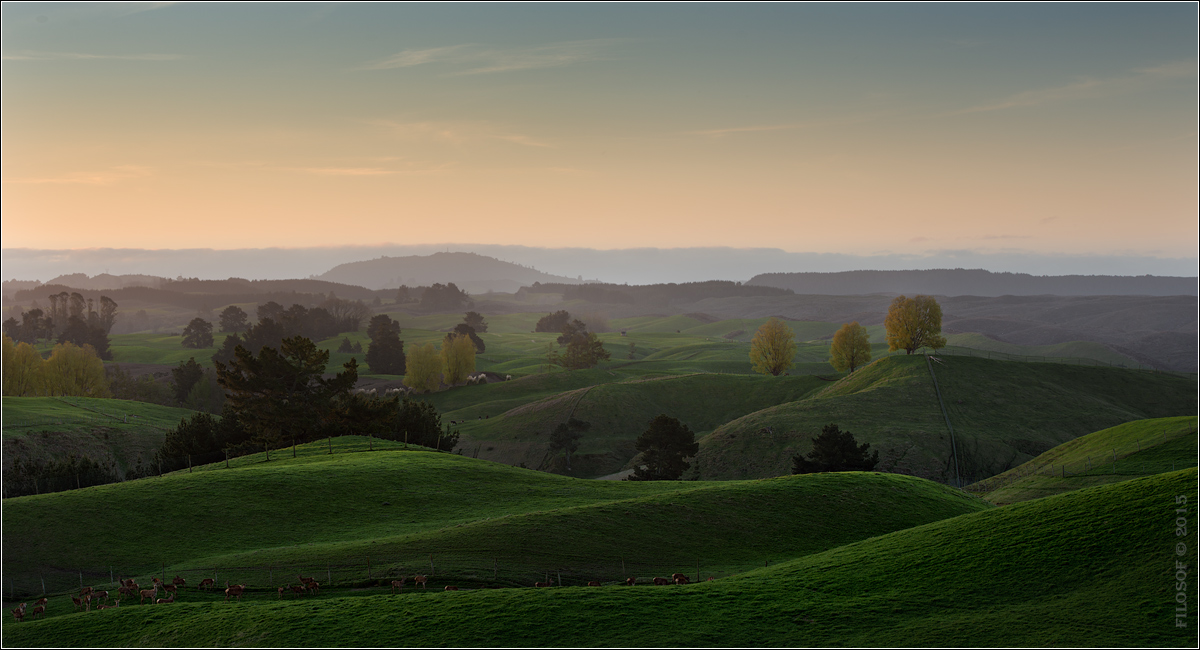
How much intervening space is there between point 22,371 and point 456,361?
3318 inches

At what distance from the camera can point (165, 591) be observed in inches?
1378

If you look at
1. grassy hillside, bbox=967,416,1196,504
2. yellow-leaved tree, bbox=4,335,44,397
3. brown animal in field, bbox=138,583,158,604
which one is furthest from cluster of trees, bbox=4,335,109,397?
grassy hillside, bbox=967,416,1196,504

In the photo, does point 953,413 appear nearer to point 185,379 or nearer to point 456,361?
point 456,361

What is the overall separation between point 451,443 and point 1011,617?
8764 centimetres

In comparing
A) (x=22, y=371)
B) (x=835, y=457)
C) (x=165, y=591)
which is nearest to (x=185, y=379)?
(x=22, y=371)

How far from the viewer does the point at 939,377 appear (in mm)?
126250

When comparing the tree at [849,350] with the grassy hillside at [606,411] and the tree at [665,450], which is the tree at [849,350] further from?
the tree at [665,450]

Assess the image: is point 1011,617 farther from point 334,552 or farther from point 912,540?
point 334,552

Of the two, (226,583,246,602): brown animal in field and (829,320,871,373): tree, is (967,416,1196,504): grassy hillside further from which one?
(829,320,871,373): tree

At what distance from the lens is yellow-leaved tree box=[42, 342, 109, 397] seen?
14462 cm

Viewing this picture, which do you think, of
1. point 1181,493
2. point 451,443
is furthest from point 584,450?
point 1181,493

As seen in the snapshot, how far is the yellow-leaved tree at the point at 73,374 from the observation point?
474 ft

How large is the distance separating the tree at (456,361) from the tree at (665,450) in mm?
93532

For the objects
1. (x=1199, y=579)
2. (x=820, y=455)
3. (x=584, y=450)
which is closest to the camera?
(x=1199, y=579)
